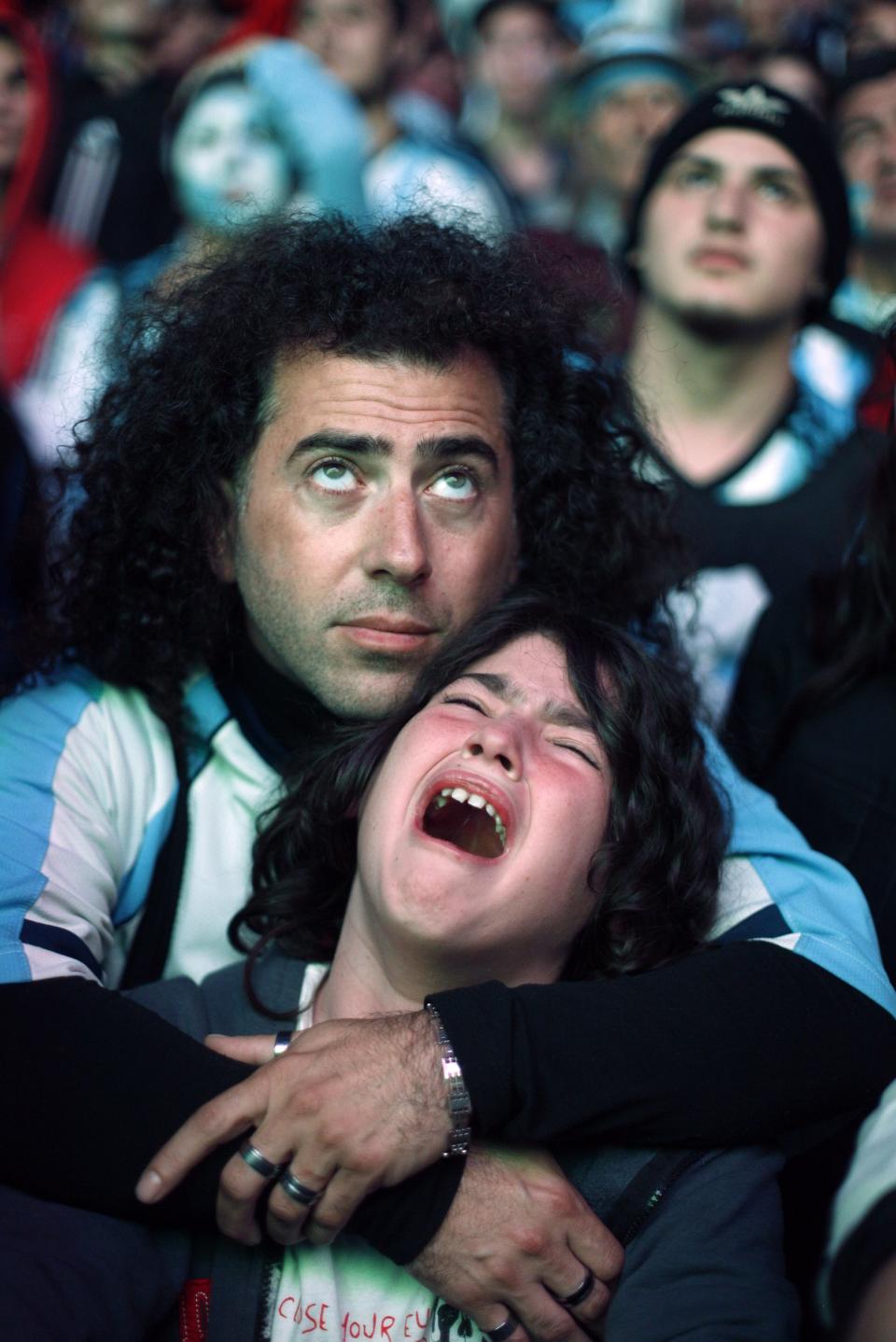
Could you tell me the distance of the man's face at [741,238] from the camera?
4.43 metres

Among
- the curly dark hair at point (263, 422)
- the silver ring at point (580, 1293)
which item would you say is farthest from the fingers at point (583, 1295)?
the curly dark hair at point (263, 422)

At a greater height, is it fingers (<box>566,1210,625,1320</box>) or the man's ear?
the man's ear

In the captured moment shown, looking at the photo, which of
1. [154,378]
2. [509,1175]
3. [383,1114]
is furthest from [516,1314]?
[154,378]

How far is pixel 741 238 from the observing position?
4.42 m

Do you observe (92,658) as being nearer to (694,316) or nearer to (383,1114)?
(383,1114)

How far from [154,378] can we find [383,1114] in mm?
1714

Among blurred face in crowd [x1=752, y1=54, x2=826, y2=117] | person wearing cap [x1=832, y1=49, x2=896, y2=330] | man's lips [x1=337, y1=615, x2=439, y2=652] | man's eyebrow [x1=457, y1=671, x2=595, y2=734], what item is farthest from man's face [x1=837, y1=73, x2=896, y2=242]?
man's eyebrow [x1=457, y1=671, x2=595, y2=734]

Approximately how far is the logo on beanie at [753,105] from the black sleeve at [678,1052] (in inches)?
125

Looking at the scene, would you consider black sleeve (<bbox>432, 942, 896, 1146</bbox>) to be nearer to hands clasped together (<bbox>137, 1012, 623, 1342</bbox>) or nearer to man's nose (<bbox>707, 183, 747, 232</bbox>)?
hands clasped together (<bbox>137, 1012, 623, 1342</bbox>)

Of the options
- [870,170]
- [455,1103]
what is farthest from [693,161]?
[455,1103]

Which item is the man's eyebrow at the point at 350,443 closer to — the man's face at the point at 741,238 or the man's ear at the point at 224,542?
the man's ear at the point at 224,542

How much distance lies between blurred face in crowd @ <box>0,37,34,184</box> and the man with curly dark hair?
101 inches

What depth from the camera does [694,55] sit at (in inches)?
246

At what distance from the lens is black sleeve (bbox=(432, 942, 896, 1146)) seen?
1.96 meters
